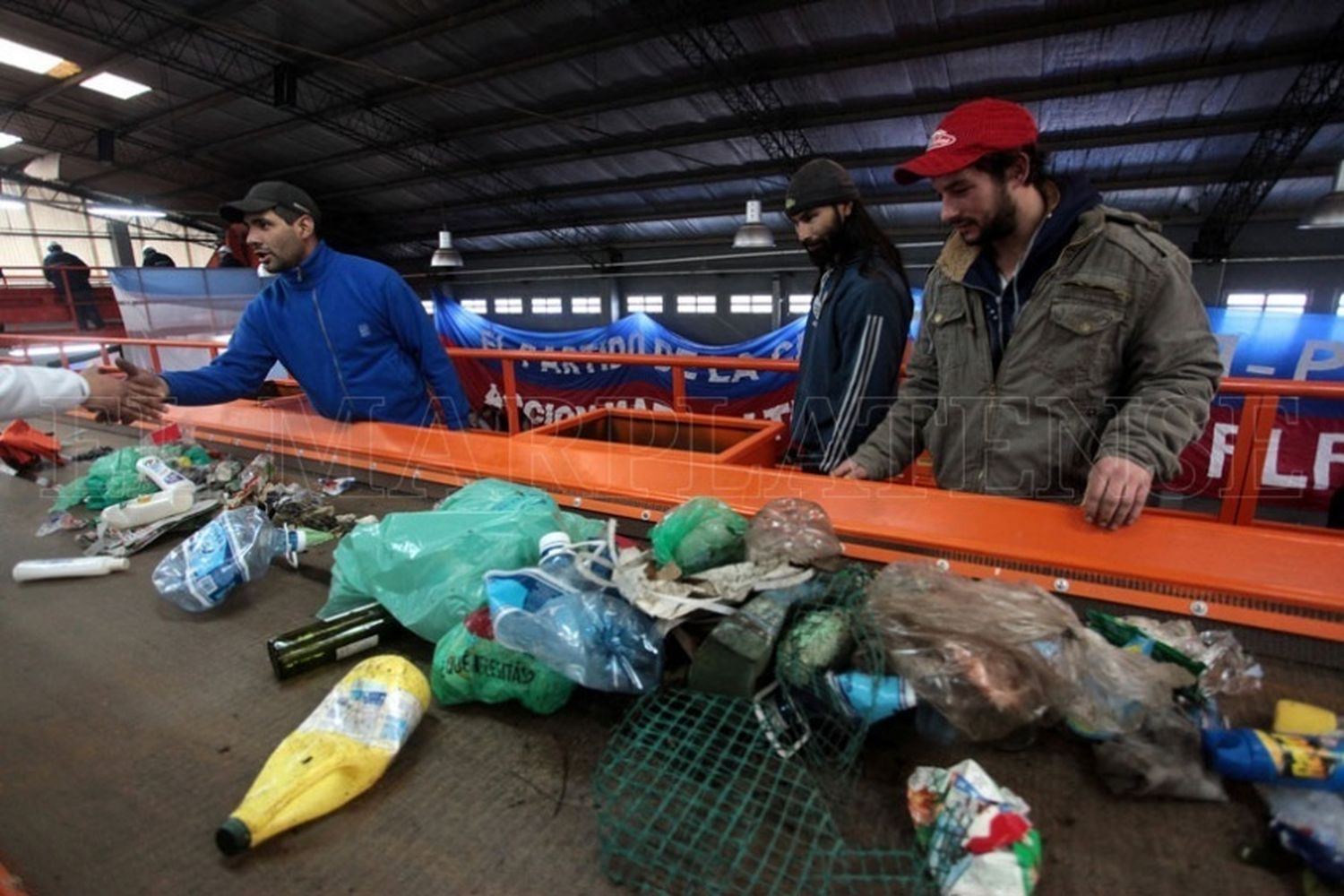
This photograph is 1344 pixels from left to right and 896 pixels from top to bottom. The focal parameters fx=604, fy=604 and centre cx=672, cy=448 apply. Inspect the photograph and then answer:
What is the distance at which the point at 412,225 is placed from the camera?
51.5ft

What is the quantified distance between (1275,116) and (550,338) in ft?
31.7

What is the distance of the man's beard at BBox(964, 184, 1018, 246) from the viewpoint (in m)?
1.27

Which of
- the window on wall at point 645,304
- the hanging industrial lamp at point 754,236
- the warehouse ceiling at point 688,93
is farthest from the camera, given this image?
the window on wall at point 645,304

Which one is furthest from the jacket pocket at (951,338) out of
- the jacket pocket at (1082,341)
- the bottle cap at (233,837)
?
the bottle cap at (233,837)

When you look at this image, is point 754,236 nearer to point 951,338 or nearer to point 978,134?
point 951,338

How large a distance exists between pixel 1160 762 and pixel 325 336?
2.46 meters

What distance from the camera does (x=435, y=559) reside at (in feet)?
3.39

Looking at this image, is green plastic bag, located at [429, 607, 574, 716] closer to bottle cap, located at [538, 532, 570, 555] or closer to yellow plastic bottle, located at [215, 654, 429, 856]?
yellow plastic bottle, located at [215, 654, 429, 856]

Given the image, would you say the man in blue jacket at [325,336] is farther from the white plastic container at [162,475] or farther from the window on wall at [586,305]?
the window on wall at [586,305]

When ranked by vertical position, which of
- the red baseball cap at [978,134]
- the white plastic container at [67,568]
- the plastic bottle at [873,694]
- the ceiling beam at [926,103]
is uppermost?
the ceiling beam at [926,103]

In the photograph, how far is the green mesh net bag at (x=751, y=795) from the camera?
613mm

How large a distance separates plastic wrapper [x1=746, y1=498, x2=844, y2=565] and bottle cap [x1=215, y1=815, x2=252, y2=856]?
679mm

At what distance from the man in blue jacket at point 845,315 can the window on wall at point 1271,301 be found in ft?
32.6

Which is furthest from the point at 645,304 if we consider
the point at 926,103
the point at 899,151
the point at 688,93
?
the point at 926,103
